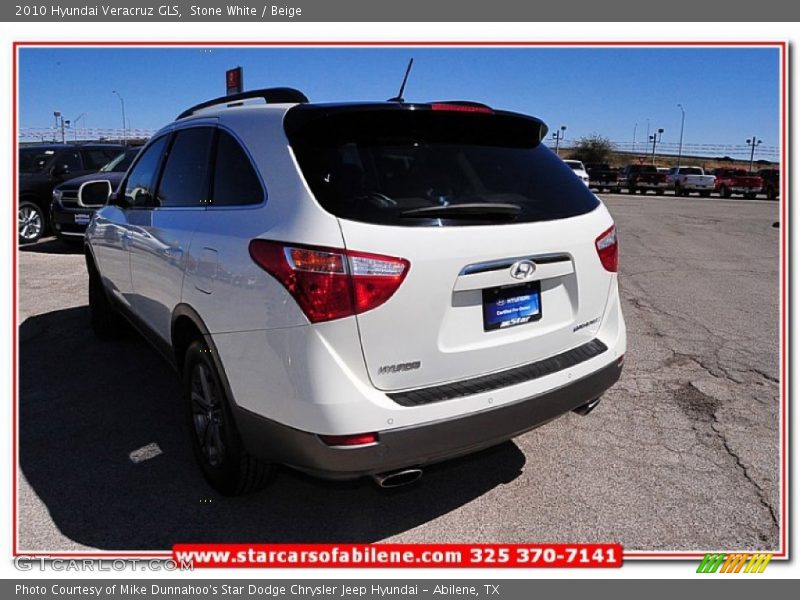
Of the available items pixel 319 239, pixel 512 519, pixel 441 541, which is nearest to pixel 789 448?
pixel 512 519

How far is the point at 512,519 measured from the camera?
312 centimetres

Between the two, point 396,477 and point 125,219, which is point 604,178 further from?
point 396,477

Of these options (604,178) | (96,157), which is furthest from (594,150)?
(96,157)

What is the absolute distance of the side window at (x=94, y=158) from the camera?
13.4 metres

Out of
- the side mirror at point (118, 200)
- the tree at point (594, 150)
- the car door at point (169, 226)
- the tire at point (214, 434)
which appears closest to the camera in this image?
the tire at point (214, 434)

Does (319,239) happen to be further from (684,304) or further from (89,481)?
(684,304)

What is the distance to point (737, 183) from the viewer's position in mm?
36344

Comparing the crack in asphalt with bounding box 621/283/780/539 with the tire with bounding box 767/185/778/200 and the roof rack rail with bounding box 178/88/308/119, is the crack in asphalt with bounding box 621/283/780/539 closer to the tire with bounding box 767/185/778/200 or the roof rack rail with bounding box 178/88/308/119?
the roof rack rail with bounding box 178/88/308/119

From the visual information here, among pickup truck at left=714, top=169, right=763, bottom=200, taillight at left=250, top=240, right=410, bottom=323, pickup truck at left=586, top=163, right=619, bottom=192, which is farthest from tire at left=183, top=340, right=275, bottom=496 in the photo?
pickup truck at left=714, top=169, right=763, bottom=200

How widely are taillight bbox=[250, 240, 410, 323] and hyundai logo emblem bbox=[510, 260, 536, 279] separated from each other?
529 mm

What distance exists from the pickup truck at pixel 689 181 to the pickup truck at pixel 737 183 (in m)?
0.60

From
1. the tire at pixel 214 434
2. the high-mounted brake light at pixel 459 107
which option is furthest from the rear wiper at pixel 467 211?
the tire at pixel 214 434

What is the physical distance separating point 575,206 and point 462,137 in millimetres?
652

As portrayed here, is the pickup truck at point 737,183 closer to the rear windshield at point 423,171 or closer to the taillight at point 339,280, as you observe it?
the rear windshield at point 423,171
